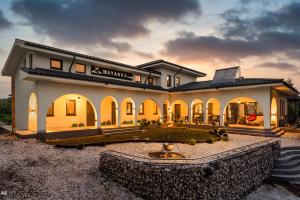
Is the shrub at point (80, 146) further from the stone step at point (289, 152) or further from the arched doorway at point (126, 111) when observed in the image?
the stone step at point (289, 152)

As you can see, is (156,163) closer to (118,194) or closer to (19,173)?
(118,194)

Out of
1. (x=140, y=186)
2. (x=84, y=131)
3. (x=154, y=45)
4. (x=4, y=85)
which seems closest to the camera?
(x=140, y=186)

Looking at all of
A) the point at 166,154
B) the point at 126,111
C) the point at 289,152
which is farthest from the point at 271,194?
the point at 126,111

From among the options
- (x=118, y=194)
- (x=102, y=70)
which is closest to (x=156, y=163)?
(x=118, y=194)

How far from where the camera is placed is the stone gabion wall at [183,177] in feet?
23.3

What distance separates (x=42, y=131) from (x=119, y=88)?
733cm

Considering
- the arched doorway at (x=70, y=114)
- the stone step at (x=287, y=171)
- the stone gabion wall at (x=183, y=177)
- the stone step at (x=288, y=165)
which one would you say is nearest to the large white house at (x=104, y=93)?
the arched doorway at (x=70, y=114)

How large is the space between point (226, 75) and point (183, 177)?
16523 mm

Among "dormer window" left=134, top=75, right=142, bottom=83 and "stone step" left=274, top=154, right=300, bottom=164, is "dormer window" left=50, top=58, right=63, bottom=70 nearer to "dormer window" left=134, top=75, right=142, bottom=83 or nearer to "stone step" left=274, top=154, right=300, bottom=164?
"dormer window" left=134, top=75, right=142, bottom=83

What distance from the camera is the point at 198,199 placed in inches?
279

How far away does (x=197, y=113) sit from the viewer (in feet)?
80.3

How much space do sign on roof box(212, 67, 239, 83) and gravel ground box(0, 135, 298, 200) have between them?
11129 millimetres

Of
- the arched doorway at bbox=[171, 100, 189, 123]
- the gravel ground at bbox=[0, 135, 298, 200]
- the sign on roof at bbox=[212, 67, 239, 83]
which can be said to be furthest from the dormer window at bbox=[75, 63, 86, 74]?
the sign on roof at bbox=[212, 67, 239, 83]

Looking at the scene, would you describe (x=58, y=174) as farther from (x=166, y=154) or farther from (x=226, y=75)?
(x=226, y=75)
